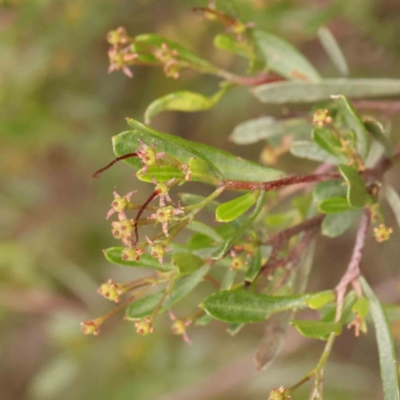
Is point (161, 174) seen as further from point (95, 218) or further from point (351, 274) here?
point (95, 218)

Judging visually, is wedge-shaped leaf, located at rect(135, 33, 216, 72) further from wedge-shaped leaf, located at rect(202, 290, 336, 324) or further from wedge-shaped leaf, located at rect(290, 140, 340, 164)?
wedge-shaped leaf, located at rect(202, 290, 336, 324)

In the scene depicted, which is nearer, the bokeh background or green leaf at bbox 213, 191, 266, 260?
green leaf at bbox 213, 191, 266, 260

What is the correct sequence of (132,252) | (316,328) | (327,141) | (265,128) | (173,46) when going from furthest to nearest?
(265,128)
(173,46)
(327,141)
(316,328)
(132,252)

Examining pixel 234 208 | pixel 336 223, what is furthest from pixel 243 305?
pixel 336 223

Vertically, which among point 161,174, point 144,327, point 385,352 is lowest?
point 385,352

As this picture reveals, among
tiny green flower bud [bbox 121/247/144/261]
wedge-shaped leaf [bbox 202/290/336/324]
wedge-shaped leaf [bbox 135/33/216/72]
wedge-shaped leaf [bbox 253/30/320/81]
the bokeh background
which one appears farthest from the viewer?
the bokeh background

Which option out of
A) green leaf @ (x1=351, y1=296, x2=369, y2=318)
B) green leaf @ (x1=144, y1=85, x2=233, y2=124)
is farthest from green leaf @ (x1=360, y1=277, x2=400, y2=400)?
green leaf @ (x1=144, y1=85, x2=233, y2=124)

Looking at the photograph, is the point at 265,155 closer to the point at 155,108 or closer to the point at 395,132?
the point at 155,108
